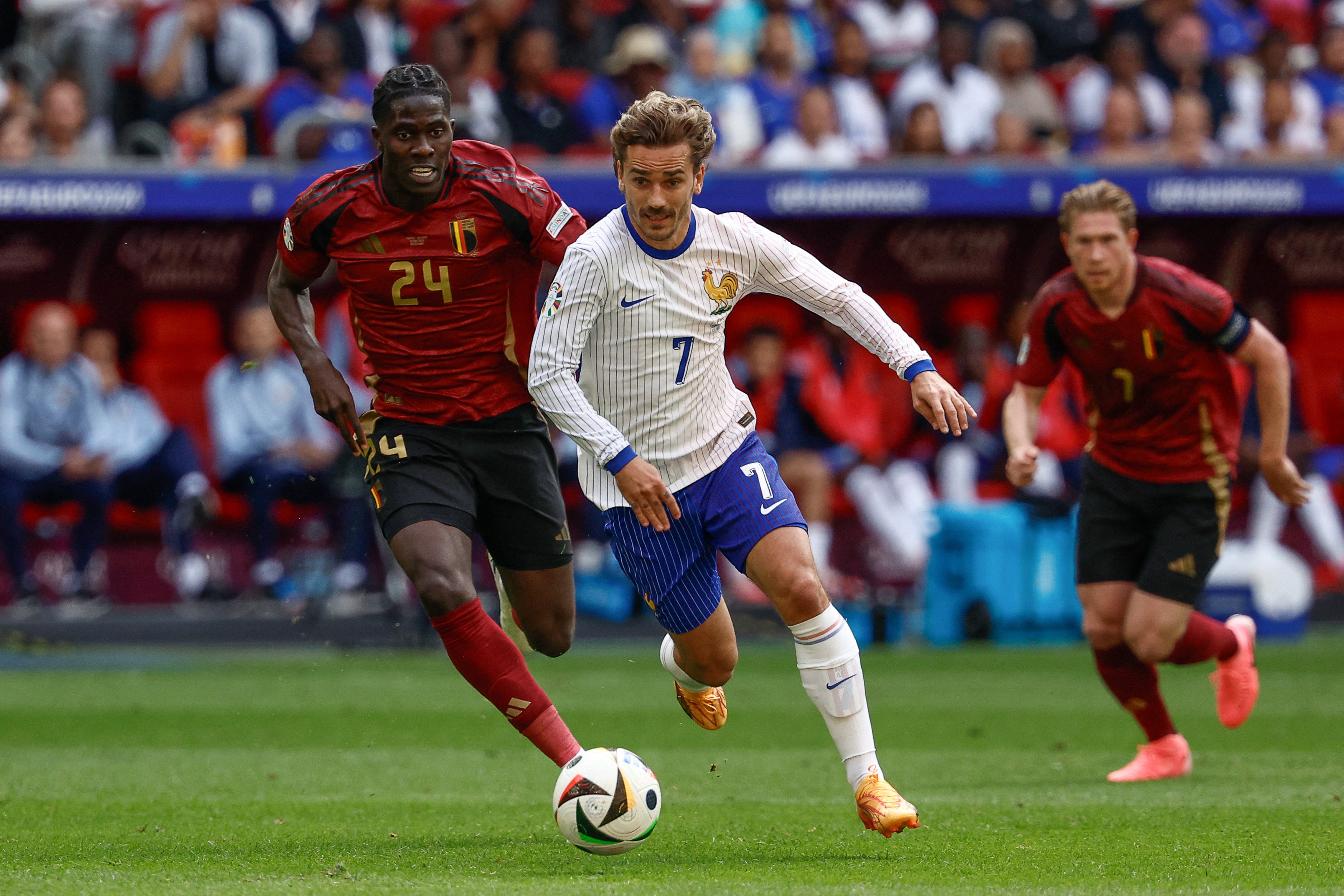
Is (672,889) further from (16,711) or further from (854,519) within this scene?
(854,519)

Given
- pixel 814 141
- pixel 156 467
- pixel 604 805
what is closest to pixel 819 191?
pixel 814 141

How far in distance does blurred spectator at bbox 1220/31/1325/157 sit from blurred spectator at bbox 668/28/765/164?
411 cm

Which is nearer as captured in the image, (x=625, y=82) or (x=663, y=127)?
(x=663, y=127)

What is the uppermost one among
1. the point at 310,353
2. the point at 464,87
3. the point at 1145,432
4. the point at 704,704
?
the point at 464,87

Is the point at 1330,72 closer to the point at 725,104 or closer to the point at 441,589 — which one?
the point at 725,104

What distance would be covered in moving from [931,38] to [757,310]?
3.00m

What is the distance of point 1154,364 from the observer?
7.10 meters

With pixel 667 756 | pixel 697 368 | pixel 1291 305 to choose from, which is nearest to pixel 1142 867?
pixel 697 368

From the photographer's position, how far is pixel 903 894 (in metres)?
4.51

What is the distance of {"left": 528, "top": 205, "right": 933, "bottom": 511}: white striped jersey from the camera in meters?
5.34

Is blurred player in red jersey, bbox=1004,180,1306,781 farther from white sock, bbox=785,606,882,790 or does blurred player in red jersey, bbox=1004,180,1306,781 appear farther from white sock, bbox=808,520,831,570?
white sock, bbox=808,520,831,570

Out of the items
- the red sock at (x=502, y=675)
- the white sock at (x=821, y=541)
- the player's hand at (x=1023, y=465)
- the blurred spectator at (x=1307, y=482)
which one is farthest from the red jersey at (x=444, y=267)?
the blurred spectator at (x=1307, y=482)

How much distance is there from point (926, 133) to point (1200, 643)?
286 inches

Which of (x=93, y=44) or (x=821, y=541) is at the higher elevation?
(x=93, y=44)
